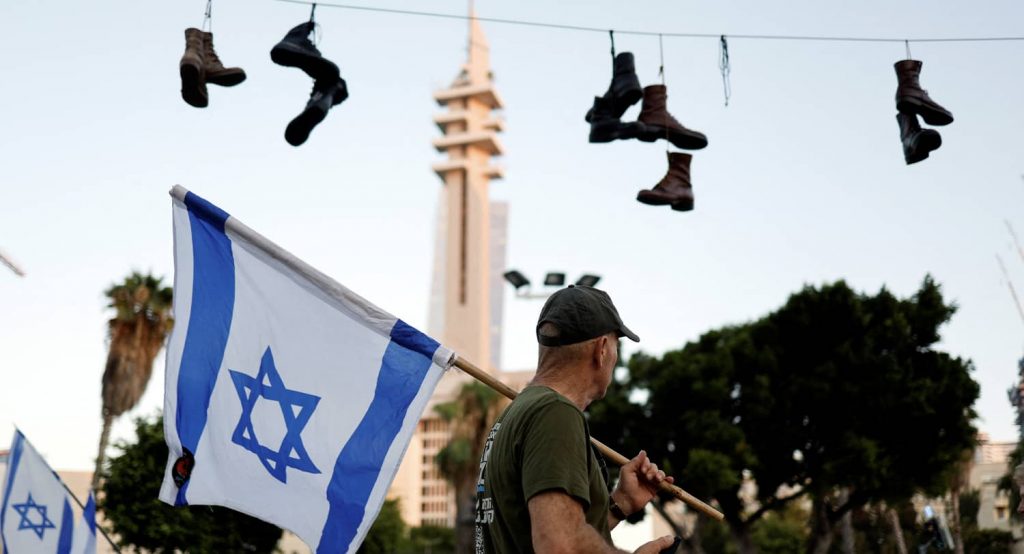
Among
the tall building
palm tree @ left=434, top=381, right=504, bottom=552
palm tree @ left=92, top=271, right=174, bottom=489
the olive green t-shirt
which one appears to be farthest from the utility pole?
the tall building

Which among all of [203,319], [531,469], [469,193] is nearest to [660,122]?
[203,319]

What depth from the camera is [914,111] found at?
26.2 ft

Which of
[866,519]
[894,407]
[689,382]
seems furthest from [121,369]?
[866,519]

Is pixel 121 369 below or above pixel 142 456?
above

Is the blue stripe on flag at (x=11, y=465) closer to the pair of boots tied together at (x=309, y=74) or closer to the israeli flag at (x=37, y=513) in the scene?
the israeli flag at (x=37, y=513)

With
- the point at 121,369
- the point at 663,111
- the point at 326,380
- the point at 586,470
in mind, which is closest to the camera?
the point at 586,470

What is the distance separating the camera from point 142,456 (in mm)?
27406

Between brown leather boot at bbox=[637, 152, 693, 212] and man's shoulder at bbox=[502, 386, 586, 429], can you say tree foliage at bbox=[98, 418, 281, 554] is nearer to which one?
brown leather boot at bbox=[637, 152, 693, 212]

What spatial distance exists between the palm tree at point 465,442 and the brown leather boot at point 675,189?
28.7 metres

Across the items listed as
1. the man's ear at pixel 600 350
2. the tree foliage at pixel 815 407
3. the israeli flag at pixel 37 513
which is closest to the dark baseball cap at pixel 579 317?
the man's ear at pixel 600 350

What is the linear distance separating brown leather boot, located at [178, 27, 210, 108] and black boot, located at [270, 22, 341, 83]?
562 mm

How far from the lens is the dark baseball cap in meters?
2.54

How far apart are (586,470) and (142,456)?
2749cm

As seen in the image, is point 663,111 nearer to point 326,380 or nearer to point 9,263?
point 326,380
